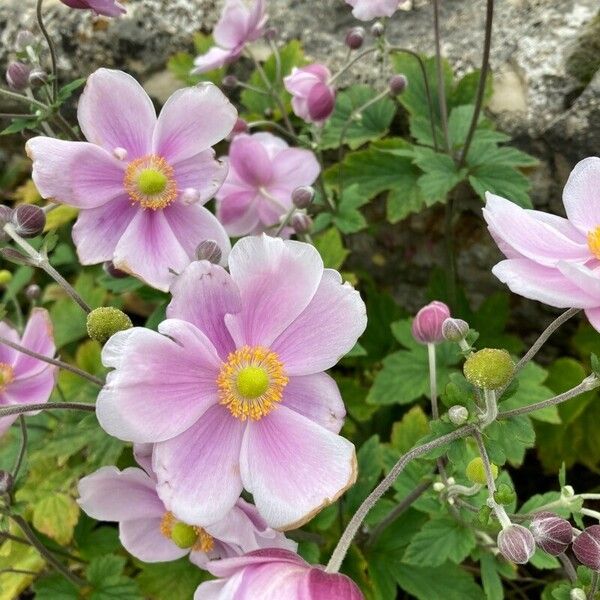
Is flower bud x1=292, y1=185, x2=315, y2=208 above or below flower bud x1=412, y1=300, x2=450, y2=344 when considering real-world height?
above

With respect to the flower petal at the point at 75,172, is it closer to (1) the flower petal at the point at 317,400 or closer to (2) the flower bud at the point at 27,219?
(2) the flower bud at the point at 27,219

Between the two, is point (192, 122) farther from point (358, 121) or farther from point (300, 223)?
point (358, 121)

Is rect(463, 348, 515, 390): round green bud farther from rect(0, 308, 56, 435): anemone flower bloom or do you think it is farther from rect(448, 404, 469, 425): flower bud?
rect(0, 308, 56, 435): anemone flower bloom

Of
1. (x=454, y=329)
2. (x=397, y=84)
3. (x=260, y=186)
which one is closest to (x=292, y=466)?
(x=454, y=329)

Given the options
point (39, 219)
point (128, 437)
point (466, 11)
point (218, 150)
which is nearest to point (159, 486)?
point (128, 437)

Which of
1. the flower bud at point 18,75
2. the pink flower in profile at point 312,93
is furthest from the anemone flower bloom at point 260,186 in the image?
the flower bud at point 18,75

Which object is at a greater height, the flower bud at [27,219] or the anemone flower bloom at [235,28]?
the anemone flower bloom at [235,28]

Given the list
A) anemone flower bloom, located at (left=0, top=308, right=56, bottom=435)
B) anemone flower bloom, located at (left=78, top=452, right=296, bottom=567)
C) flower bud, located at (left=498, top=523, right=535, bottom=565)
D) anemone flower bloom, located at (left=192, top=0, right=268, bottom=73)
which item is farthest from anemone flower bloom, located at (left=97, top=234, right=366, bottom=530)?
anemone flower bloom, located at (left=192, top=0, right=268, bottom=73)
